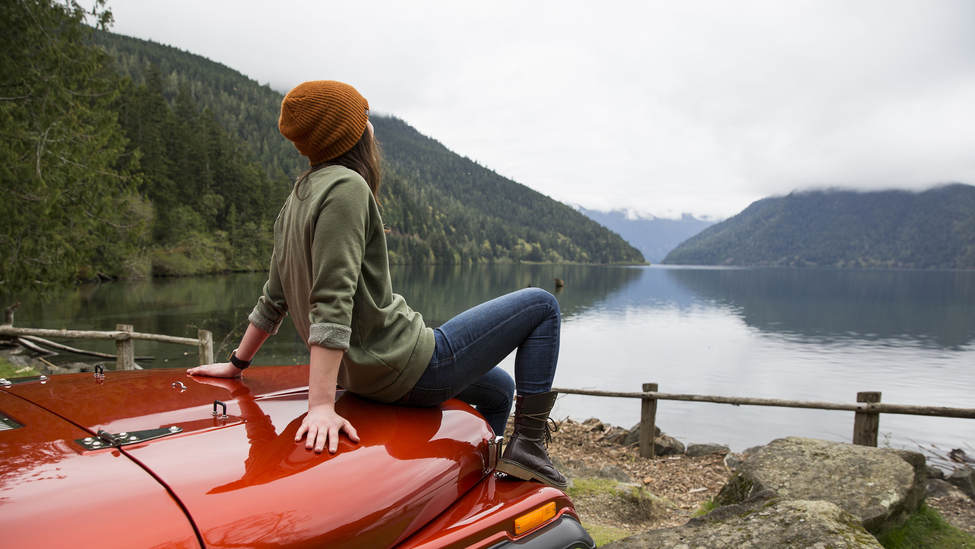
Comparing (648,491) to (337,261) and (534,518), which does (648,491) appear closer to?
(534,518)

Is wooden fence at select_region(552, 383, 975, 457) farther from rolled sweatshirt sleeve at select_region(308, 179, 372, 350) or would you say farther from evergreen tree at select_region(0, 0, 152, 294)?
evergreen tree at select_region(0, 0, 152, 294)

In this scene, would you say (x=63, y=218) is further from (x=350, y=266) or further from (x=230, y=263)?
(x=230, y=263)

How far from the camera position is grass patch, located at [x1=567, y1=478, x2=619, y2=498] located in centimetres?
457

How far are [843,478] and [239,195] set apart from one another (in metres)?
65.1

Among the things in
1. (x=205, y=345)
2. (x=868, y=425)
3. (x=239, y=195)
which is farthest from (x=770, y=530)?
(x=239, y=195)

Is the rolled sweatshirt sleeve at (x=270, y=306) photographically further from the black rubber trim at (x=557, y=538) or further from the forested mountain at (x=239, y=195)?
the black rubber trim at (x=557, y=538)

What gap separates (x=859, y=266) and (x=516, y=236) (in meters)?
133

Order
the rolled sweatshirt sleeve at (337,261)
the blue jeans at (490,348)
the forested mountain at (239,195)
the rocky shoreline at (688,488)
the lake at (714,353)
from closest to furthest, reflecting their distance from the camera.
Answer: the rolled sweatshirt sleeve at (337,261) → the blue jeans at (490,348) → the rocky shoreline at (688,488) → the lake at (714,353) → the forested mountain at (239,195)

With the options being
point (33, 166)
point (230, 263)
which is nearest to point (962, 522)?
point (33, 166)

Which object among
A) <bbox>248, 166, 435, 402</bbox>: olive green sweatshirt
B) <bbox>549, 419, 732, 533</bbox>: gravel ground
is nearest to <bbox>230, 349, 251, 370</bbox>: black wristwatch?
<bbox>248, 166, 435, 402</bbox>: olive green sweatshirt

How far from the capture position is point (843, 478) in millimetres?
3771

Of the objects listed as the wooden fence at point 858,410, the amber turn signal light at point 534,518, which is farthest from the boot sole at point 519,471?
the wooden fence at point 858,410

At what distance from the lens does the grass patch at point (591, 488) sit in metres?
4.57

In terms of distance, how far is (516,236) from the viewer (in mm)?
157875
